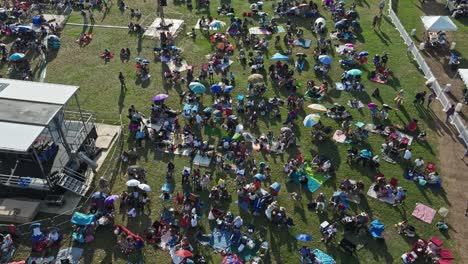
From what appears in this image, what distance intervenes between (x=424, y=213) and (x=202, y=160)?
15776 millimetres

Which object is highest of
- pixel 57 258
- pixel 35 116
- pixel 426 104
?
pixel 35 116

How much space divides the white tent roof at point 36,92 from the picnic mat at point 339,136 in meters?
20.0

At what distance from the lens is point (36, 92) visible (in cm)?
2942

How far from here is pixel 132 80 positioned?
39500 millimetres

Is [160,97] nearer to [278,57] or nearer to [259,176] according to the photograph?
[259,176]

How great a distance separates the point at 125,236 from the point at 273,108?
54.5ft

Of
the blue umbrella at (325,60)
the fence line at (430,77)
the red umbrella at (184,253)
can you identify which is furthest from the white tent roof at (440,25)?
the red umbrella at (184,253)

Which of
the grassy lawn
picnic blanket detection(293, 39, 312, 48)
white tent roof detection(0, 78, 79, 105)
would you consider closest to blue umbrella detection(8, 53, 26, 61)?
the grassy lawn

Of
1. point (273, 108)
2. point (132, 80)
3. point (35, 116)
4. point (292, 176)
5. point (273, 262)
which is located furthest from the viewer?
point (132, 80)

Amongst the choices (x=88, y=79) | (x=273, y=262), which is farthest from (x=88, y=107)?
(x=273, y=262)

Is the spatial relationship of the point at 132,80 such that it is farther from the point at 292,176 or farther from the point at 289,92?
the point at 292,176

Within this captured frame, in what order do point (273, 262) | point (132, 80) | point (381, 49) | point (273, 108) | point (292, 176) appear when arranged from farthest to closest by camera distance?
1. point (381, 49)
2. point (132, 80)
3. point (273, 108)
4. point (292, 176)
5. point (273, 262)

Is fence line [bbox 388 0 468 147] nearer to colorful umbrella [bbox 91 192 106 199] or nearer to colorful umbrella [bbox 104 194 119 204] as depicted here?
colorful umbrella [bbox 104 194 119 204]

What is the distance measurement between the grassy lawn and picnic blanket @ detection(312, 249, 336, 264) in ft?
1.49
